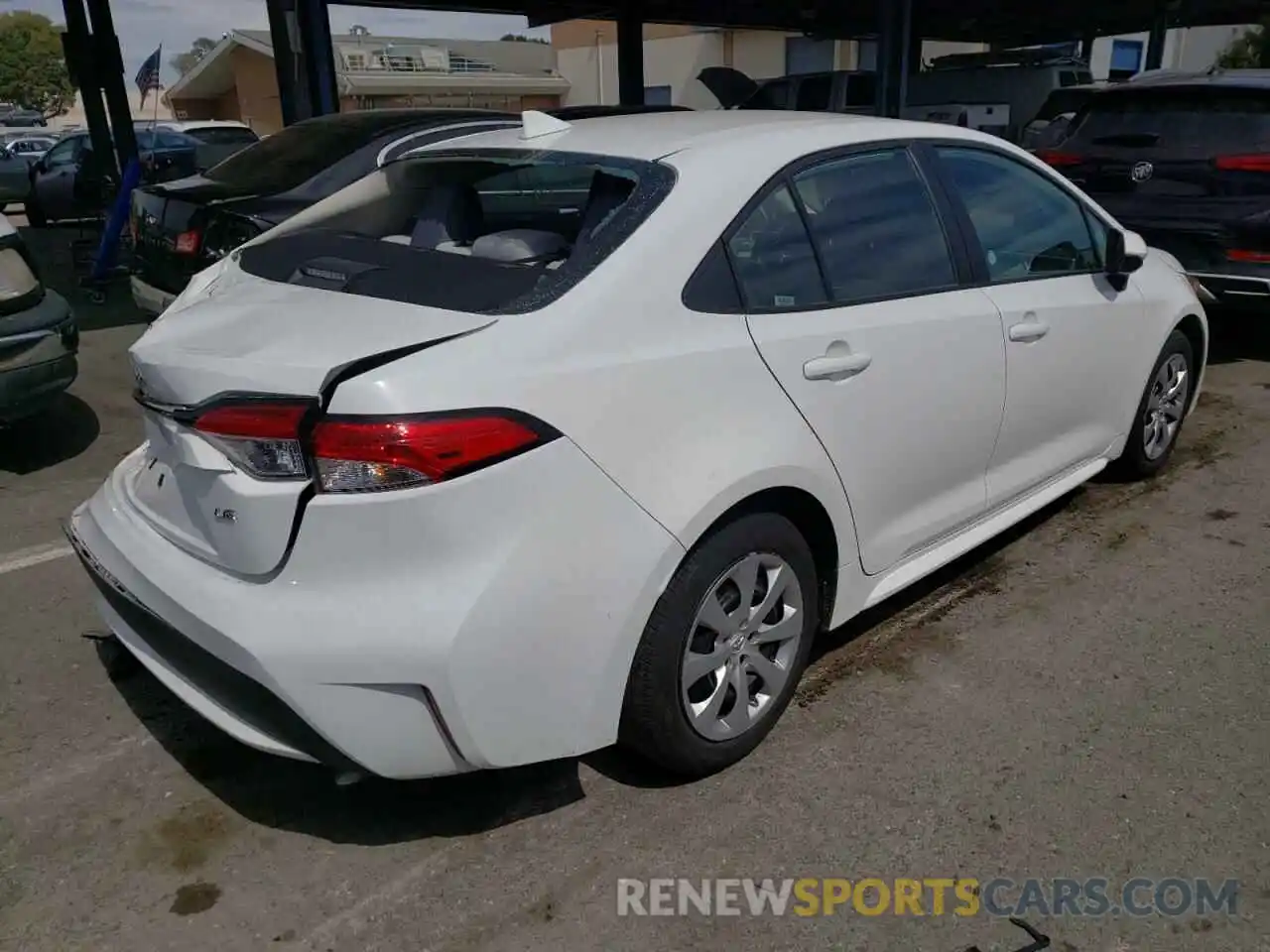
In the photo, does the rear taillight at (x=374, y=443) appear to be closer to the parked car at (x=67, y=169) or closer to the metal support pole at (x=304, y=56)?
the metal support pole at (x=304, y=56)

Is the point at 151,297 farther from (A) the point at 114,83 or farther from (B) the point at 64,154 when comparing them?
(B) the point at 64,154

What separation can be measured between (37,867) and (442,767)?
3.49 ft

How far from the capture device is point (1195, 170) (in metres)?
6.58

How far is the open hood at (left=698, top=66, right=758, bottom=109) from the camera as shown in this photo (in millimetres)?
17859

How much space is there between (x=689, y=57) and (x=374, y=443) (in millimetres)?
40056

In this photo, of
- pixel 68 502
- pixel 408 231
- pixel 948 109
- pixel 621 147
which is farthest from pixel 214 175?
pixel 948 109

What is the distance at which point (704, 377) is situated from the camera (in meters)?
2.56

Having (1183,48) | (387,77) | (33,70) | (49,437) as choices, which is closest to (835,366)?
(49,437)

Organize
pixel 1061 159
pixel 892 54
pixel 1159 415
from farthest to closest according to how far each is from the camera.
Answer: pixel 892 54 → pixel 1061 159 → pixel 1159 415

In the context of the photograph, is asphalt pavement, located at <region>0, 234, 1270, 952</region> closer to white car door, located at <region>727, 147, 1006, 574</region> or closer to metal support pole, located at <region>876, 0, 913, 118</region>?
white car door, located at <region>727, 147, 1006, 574</region>

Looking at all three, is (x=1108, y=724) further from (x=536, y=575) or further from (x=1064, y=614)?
(x=536, y=575)

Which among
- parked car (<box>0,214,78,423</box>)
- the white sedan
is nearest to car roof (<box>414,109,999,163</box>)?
the white sedan

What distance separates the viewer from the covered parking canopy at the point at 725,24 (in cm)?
1099

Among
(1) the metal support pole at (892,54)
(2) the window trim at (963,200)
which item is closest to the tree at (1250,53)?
(1) the metal support pole at (892,54)
